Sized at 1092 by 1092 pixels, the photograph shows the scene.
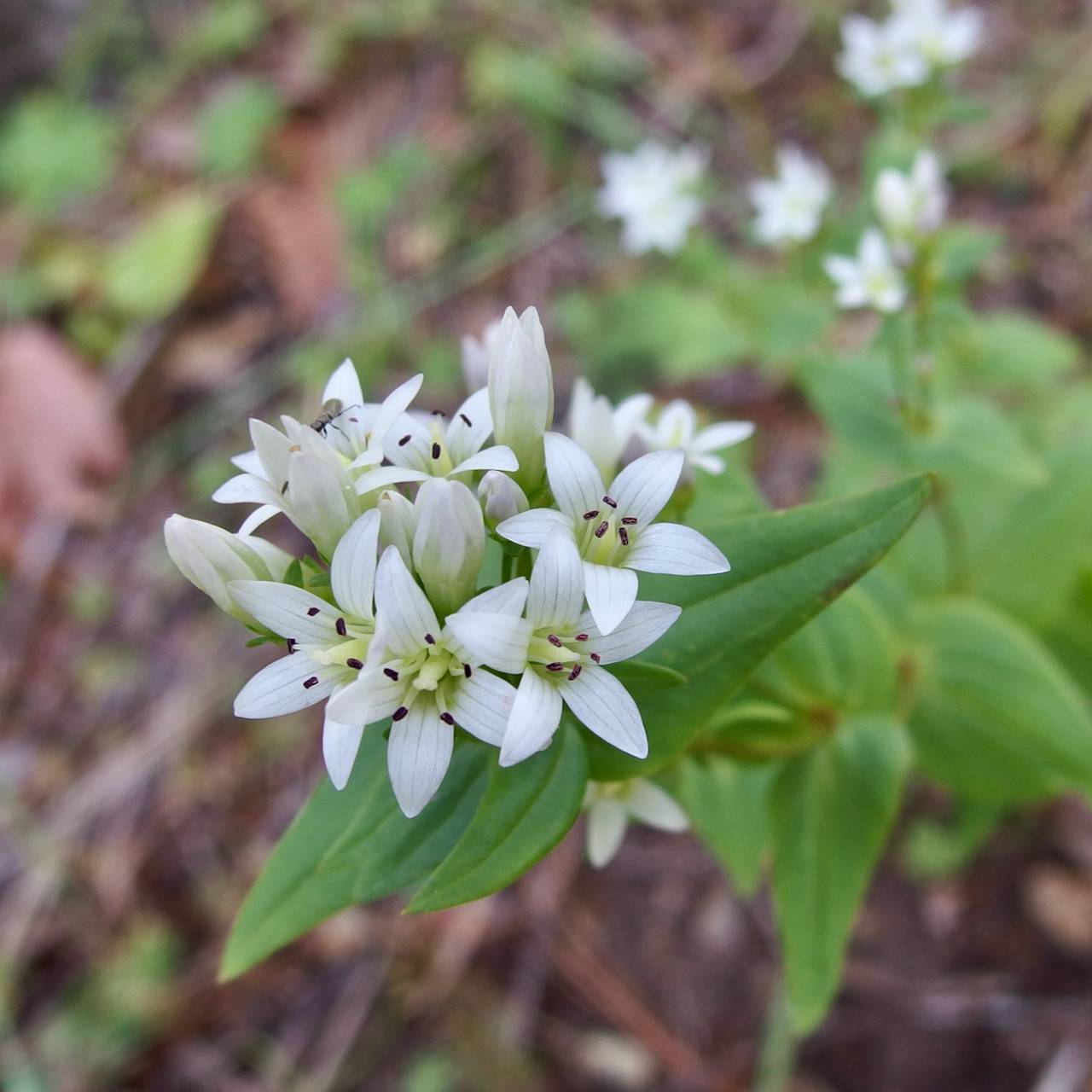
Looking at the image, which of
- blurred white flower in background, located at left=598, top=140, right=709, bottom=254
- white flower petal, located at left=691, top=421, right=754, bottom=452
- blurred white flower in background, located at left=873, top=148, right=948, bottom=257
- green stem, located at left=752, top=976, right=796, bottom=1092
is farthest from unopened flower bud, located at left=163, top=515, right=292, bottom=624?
blurred white flower in background, located at left=598, top=140, right=709, bottom=254

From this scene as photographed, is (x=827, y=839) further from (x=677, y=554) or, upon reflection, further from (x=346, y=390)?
(x=346, y=390)

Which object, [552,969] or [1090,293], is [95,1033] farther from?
[1090,293]

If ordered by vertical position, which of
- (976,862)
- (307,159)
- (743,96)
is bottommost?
(976,862)

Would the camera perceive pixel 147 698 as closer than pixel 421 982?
→ No

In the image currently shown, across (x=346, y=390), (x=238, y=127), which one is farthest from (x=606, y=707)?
(x=238, y=127)

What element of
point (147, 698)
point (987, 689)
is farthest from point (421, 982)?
point (987, 689)

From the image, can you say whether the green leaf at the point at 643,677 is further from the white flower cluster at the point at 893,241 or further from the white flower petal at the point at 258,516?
the white flower cluster at the point at 893,241

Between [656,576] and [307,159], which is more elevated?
[656,576]

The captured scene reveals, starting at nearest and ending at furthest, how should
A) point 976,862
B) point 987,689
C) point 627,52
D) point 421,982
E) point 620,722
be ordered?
point 620,722 → point 987,689 → point 976,862 → point 421,982 → point 627,52
